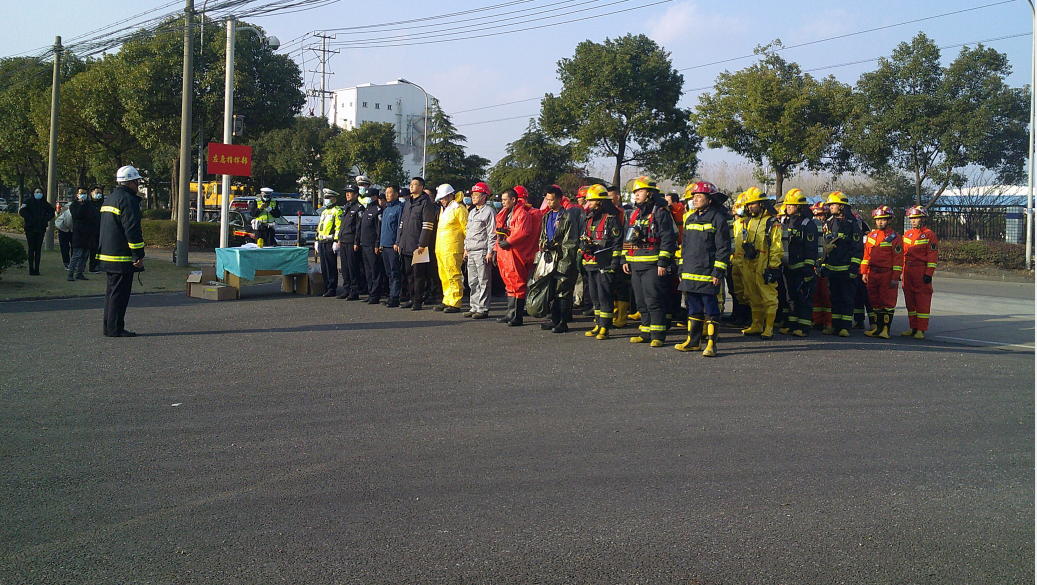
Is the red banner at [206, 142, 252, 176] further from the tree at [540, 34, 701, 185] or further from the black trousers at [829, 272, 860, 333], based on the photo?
the tree at [540, 34, 701, 185]

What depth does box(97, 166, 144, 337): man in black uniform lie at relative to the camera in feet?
34.7

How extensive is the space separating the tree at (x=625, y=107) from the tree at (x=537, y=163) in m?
6.28

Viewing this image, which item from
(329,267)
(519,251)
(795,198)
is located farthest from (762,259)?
(329,267)

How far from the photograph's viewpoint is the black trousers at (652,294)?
10.3 meters

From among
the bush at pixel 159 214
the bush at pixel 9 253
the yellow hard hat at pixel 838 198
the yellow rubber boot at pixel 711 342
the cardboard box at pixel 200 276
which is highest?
the bush at pixel 159 214

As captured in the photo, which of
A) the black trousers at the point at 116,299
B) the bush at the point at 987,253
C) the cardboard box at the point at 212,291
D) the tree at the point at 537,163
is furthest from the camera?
the tree at the point at 537,163

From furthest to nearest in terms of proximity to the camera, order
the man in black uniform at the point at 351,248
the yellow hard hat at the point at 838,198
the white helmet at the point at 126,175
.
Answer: the man in black uniform at the point at 351,248 → the yellow hard hat at the point at 838,198 → the white helmet at the point at 126,175

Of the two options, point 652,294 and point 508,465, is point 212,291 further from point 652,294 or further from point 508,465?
point 508,465

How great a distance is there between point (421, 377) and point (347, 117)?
305 feet

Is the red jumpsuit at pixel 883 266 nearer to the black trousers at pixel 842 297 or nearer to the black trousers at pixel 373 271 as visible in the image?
the black trousers at pixel 842 297

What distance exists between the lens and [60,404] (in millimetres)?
7168

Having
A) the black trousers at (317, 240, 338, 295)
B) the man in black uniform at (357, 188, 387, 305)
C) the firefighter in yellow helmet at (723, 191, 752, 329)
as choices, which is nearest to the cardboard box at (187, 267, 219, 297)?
the black trousers at (317, 240, 338, 295)

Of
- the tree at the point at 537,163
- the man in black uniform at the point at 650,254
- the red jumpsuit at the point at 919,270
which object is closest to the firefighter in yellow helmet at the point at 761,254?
the man in black uniform at the point at 650,254

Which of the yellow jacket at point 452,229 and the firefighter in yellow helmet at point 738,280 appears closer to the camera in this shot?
the firefighter in yellow helmet at point 738,280
